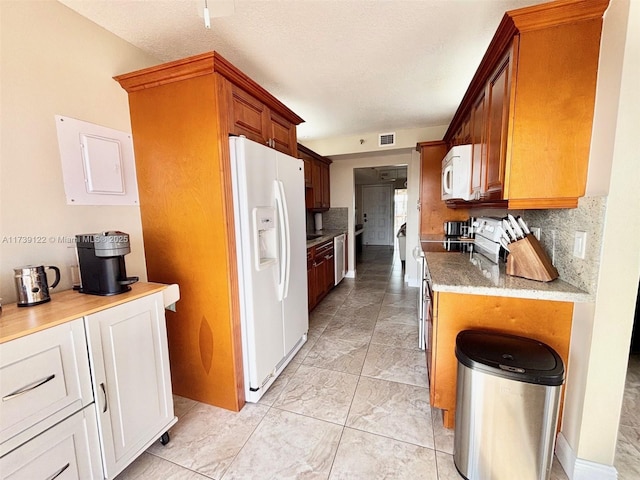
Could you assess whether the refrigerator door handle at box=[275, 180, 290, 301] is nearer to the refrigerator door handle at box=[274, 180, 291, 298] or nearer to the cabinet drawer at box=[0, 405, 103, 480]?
the refrigerator door handle at box=[274, 180, 291, 298]

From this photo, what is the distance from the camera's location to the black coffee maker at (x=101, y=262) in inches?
52.6

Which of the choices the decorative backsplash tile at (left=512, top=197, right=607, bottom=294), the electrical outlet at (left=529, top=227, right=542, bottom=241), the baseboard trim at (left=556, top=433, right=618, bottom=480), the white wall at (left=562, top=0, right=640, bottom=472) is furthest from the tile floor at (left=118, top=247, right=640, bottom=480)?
the electrical outlet at (left=529, top=227, right=542, bottom=241)

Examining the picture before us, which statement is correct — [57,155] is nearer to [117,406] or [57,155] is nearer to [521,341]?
[117,406]

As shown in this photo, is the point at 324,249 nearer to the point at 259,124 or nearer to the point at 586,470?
the point at 259,124

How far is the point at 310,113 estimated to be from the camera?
319 cm

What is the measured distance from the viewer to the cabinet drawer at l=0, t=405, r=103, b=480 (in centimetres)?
94

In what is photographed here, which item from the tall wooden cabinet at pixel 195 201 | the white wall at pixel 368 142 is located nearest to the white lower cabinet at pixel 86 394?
the tall wooden cabinet at pixel 195 201

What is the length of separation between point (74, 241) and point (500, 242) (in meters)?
2.69

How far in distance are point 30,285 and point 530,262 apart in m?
2.52

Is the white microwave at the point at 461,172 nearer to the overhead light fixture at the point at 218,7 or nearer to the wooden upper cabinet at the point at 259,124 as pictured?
the wooden upper cabinet at the point at 259,124

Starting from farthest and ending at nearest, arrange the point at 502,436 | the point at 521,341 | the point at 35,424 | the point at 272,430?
1. the point at 272,430
2. the point at 521,341
3. the point at 502,436
4. the point at 35,424

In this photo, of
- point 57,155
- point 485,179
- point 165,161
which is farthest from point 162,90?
point 485,179

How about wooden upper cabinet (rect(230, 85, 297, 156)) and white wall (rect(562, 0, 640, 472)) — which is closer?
white wall (rect(562, 0, 640, 472))

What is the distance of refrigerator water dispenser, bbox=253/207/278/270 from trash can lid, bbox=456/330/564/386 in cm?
129
